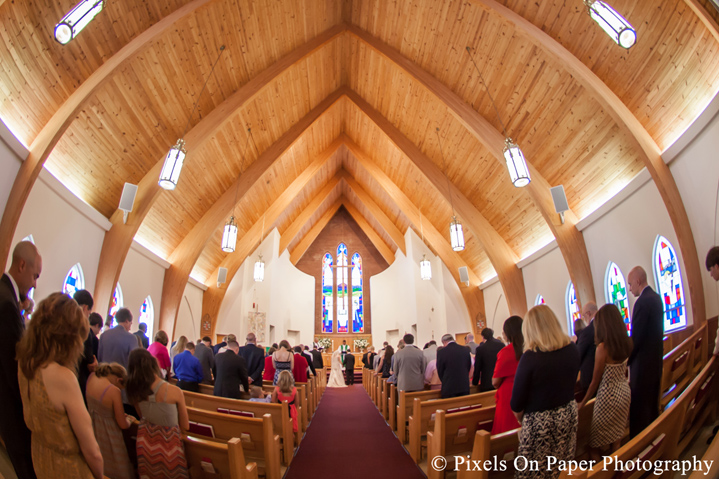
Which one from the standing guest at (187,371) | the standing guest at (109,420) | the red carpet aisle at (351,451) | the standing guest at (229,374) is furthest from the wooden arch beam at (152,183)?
the standing guest at (109,420)

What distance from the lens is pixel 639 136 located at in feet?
17.8

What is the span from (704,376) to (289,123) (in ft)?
32.5

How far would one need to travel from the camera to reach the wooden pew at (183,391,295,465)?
140 inches

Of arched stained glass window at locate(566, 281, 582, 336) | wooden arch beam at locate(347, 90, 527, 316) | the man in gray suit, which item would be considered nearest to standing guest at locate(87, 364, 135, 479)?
the man in gray suit

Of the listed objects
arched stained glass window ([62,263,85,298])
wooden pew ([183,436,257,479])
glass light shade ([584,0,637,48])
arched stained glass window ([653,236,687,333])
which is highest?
glass light shade ([584,0,637,48])

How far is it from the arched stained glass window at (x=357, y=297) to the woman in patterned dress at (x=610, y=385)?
54.2 ft

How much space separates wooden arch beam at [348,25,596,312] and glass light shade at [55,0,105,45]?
567cm

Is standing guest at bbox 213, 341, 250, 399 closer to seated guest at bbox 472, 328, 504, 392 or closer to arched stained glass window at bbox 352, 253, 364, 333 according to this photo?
seated guest at bbox 472, 328, 504, 392

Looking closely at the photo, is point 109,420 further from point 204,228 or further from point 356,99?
point 356,99

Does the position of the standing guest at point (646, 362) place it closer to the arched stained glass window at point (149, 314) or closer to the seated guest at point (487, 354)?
the seated guest at point (487, 354)

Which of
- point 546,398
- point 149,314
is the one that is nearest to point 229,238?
point 149,314

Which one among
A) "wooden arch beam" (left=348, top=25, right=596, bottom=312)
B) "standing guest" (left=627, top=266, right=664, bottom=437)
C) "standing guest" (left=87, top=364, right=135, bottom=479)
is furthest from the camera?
"wooden arch beam" (left=348, top=25, right=596, bottom=312)

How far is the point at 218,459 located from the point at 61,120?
17.2 ft

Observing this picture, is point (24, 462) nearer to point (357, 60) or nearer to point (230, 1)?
point (230, 1)
